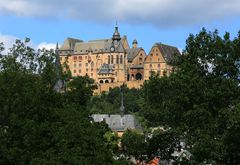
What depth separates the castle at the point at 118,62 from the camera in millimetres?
179500

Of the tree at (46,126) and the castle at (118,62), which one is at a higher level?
the castle at (118,62)

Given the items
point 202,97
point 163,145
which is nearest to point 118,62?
point 163,145

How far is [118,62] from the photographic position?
188 meters

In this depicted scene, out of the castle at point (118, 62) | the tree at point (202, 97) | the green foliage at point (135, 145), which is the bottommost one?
the green foliage at point (135, 145)

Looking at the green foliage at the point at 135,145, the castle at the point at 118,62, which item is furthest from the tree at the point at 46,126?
the castle at the point at 118,62

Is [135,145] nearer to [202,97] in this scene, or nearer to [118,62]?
[202,97]

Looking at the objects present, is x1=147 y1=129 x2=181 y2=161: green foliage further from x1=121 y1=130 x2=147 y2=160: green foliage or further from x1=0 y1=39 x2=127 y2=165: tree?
x1=0 y1=39 x2=127 y2=165: tree

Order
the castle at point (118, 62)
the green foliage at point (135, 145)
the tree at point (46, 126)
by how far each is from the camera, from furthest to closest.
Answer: the castle at point (118, 62), the green foliage at point (135, 145), the tree at point (46, 126)

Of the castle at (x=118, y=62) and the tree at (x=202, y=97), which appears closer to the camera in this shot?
the tree at (x=202, y=97)

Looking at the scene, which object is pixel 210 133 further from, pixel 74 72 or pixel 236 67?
pixel 74 72

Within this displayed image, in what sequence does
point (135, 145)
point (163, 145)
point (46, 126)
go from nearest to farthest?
point (46, 126)
point (135, 145)
point (163, 145)

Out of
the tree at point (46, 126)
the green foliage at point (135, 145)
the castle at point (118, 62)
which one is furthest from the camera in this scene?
the castle at point (118, 62)

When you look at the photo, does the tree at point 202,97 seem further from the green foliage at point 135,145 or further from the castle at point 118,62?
the castle at point 118,62

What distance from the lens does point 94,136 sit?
28.5 m
